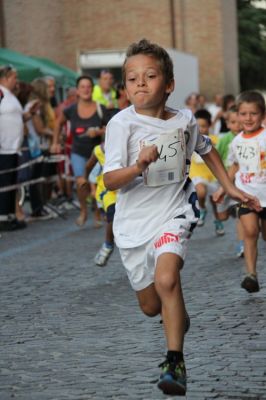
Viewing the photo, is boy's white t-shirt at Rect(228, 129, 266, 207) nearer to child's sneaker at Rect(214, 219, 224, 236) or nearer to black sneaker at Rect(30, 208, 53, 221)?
child's sneaker at Rect(214, 219, 224, 236)

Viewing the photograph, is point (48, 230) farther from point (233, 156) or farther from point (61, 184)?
point (233, 156)

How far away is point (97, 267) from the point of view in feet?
37.0

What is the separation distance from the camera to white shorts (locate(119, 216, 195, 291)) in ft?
18.7

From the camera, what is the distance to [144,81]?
225 inches

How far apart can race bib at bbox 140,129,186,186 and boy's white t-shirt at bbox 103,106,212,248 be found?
0.17 feet

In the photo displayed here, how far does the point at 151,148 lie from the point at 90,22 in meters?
44.1

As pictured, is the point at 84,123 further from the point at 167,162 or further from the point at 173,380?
the point at 173,380

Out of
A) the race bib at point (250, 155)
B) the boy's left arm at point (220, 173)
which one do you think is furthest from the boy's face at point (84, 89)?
the boy's left arm at point (220, 173)

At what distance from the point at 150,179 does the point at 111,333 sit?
74.1 inches

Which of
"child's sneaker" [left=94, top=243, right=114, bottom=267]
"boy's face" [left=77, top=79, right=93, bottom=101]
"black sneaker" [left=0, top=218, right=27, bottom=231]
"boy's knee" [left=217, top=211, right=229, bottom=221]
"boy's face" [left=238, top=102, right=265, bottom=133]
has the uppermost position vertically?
"boy's face" [left=238, top=102, right=265, bottom=133]

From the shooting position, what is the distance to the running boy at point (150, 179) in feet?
18.8

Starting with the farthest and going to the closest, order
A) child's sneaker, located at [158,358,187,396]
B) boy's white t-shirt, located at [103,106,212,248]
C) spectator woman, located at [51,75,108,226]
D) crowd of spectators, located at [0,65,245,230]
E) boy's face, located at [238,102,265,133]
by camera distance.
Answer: spectator woman, located at [51,75,108,226]
crowd of spectators, located at [0,65,245,230]
boy's face, located at [238,102,265,133]
boy's white t-shirt, located at [103,106,212,248]
child's sneaker, located at [158,358,187,396]

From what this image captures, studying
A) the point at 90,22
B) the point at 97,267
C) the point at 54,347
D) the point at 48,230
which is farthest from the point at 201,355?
the point at 90,22

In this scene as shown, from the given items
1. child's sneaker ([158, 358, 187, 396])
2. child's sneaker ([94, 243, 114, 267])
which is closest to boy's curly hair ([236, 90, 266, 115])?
child's sneaker ([94, 243, 114, 267])
